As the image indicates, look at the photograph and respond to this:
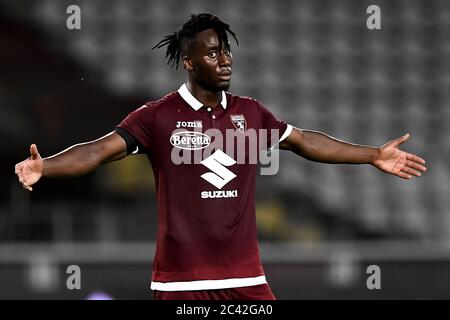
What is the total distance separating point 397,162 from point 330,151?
1.01 ft

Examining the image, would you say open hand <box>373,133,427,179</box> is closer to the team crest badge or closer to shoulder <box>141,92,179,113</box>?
the team crest badge

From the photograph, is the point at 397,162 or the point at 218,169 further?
the point at 397,162

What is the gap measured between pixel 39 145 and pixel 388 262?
11.9 feet

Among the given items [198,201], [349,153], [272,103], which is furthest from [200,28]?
[272,103]

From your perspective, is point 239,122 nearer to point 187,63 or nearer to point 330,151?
point 187,63

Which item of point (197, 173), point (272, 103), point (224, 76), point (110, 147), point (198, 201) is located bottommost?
point (198, 201)

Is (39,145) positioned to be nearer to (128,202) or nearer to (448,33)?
(128,202)

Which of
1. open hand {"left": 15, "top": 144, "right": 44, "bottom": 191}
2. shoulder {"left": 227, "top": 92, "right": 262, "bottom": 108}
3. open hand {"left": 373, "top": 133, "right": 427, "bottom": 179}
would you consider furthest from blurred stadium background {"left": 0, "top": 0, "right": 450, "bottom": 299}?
open hand {"left": 15, "top": 144, "right": 44, "bottom": 191}

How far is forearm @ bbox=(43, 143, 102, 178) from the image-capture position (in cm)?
379

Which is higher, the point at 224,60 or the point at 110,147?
the point at 224,60

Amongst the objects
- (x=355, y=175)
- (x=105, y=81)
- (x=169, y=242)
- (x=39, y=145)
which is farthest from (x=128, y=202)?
(x=169, y=242)

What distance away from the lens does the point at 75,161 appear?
382cm

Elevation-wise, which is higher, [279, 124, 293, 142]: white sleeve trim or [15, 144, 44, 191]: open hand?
[279, 124, 293, 142]: white sleeve trim
